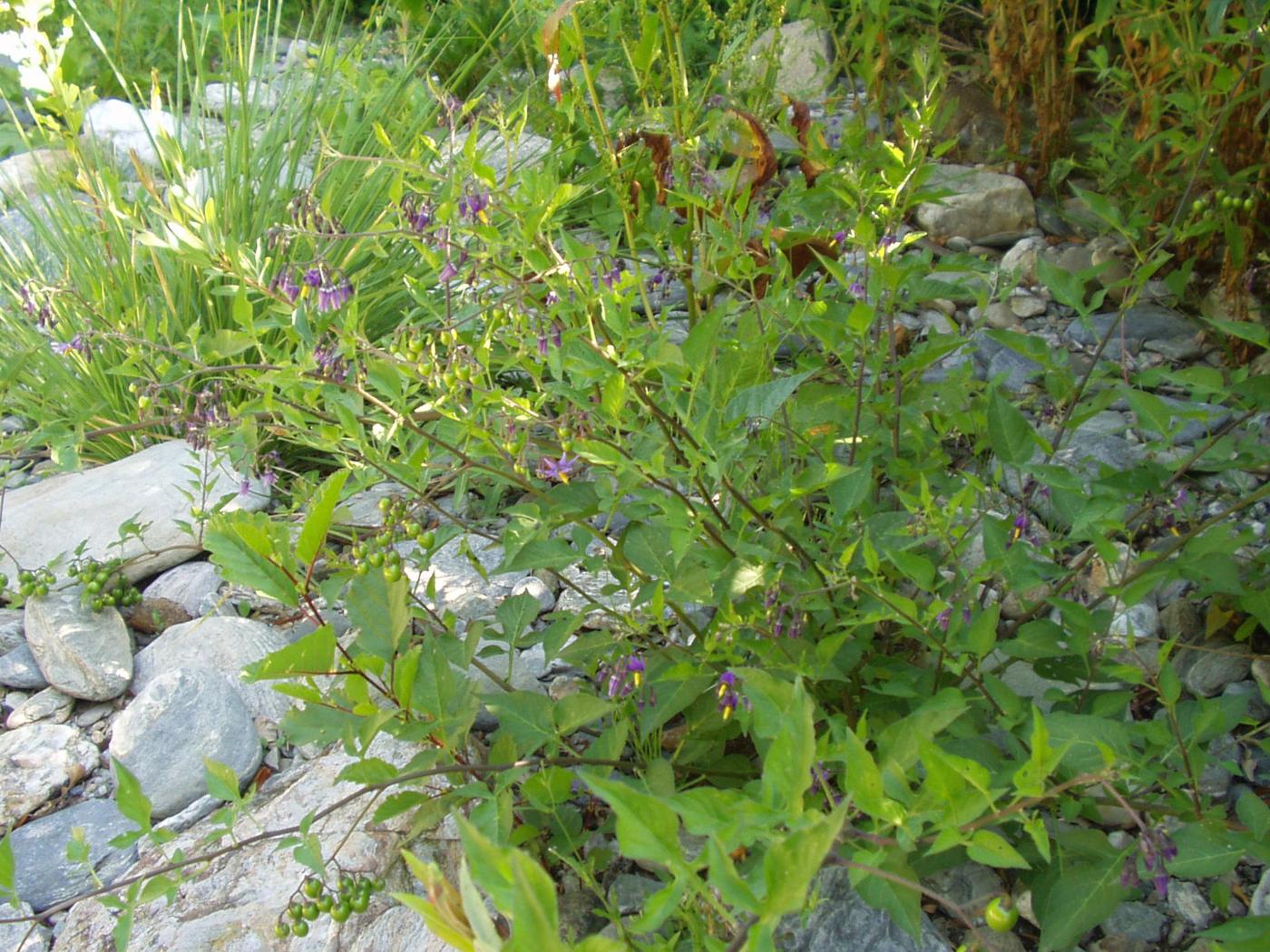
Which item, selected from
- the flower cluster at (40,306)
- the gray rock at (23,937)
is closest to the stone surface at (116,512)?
the flower cluster at (40,306)

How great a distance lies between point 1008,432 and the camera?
1.51 m

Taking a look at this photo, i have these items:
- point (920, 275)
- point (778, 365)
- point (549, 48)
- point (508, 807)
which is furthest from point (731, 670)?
point (778, 365)

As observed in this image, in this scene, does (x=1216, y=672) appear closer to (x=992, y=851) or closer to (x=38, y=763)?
(x=992, y=851)

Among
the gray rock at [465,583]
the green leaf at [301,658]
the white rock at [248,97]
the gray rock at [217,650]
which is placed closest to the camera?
the green leaf at [301,658]

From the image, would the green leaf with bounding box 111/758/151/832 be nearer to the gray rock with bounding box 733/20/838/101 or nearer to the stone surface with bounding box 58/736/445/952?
the stone surface with bounding box 58/736/445/952

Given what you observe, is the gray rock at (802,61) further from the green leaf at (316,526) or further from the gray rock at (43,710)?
the green leaf at (316,526)

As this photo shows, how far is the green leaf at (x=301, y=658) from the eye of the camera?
3.63 feet

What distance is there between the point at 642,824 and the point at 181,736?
4.38ft

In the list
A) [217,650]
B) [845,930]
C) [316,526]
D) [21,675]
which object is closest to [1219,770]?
[845,930]

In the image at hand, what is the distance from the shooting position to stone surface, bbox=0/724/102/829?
1.87 meters

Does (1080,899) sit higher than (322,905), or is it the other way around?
(322,905)

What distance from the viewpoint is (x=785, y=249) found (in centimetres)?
224

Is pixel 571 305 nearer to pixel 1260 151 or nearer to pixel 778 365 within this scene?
pixel 778 365

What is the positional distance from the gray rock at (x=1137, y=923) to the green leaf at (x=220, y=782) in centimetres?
109
